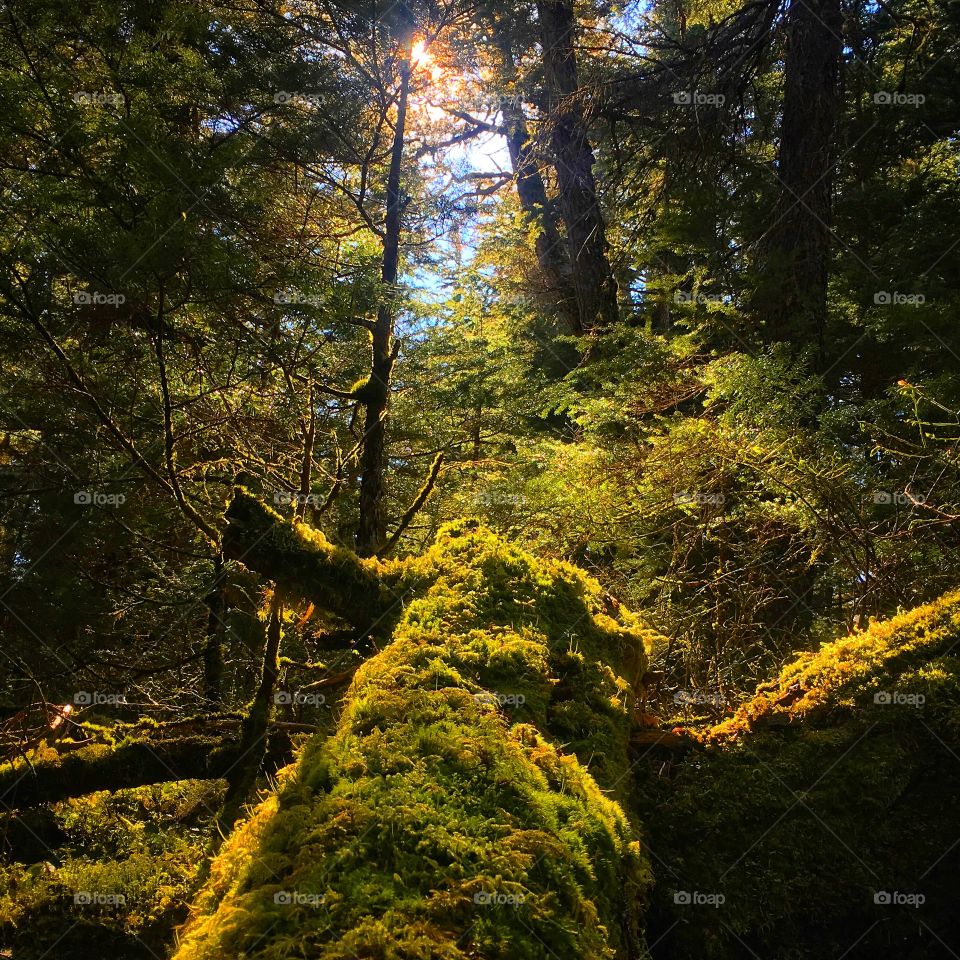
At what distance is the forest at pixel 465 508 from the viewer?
69.1 inches

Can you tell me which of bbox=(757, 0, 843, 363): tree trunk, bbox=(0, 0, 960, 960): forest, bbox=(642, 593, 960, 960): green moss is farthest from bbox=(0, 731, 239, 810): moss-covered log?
bbox=(757, 0, 843, 363): tree trunk

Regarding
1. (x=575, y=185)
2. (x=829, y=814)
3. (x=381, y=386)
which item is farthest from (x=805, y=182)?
(x=829, y=814)

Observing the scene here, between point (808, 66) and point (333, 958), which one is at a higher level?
point (808, 66)

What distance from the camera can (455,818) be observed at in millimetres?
1551

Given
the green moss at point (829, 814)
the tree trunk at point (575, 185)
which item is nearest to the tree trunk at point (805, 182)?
the tree trunk at point (575, 185)

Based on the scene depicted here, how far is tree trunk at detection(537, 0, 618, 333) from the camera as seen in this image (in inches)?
346

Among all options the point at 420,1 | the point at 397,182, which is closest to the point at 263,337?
the point at 397,182

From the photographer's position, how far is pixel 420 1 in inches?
301

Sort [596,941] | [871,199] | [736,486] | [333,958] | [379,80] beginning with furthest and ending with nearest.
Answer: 1. [871,199]
2. [379,80]
3. [736,486]
4. [596,941]
5. [333,958]

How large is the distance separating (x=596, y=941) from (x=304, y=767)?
94 cm

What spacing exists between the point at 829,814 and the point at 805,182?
654 cm

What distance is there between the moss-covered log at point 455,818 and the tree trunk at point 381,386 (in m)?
4.04

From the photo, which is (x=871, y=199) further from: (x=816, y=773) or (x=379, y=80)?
(x=816, y=773)

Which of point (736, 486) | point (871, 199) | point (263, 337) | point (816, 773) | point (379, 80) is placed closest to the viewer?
point (816, 773)
